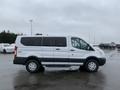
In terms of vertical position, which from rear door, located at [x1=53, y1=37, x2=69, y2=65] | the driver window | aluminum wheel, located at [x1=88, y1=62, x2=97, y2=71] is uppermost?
the driver window

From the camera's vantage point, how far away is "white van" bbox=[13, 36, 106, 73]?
48.9 feet

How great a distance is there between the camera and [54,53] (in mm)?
14883

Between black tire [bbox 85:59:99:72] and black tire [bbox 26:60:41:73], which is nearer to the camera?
black tire [bbox 26:60:41:73]

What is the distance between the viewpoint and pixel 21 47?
1498 centimetres

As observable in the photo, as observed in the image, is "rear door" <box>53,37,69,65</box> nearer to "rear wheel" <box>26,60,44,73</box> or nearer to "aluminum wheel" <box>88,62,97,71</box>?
"rear wheel" <box>26,60,44,73</box>

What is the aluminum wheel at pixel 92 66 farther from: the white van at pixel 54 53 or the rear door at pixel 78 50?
the rear door at pixel 78 50

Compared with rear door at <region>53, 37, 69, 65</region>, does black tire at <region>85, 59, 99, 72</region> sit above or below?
below

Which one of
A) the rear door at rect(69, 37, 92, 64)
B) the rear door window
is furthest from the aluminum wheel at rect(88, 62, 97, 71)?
the rear door window

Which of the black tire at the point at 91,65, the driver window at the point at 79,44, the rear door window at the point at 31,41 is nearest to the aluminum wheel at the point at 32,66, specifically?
the rear door window at the point at 31,41

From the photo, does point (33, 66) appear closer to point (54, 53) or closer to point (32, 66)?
point (32, 66)

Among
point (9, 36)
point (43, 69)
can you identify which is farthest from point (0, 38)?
point (43, 69)

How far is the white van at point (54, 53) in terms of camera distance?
14.9m

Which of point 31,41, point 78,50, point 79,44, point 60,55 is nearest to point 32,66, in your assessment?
point 31,41

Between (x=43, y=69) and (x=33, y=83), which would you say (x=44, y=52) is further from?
(x=33, y=83)
